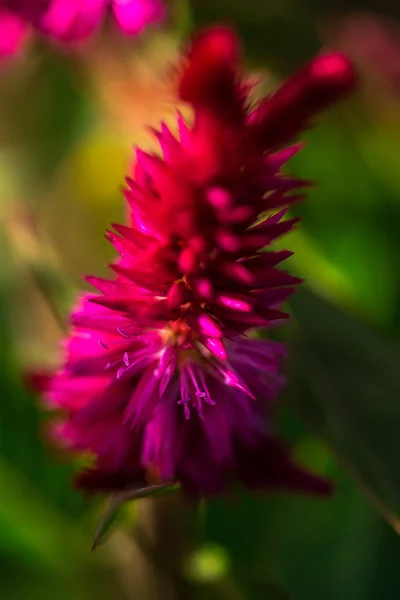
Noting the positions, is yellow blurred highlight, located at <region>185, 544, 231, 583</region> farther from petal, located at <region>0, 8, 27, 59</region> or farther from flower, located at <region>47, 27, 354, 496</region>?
petal, located at <region>0, 8, 27, 59</region>

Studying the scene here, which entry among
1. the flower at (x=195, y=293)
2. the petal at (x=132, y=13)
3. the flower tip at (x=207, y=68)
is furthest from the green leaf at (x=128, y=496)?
the petal at (x=132, y=13)

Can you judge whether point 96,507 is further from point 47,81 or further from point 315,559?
point 47,81

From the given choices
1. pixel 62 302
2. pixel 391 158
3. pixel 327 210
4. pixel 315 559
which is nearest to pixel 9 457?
pixel 62 302

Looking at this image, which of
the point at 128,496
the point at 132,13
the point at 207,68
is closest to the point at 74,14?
the point at 132,13

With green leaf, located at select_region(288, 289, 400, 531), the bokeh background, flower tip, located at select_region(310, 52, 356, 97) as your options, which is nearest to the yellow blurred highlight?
the bokeh background

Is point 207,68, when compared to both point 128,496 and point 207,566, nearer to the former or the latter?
point 128,496

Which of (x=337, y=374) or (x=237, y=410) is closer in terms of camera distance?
(x=237, y=410)
